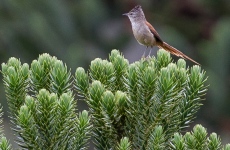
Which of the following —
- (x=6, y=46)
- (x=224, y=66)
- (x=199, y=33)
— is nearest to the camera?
(x=224, y=66)

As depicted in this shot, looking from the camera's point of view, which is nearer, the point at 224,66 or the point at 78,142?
the point at 78,142

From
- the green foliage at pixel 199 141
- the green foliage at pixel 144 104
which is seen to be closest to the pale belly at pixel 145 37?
the green foliage at pixel 144 104

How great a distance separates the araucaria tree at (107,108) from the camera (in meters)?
3.45

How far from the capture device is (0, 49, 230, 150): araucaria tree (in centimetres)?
345

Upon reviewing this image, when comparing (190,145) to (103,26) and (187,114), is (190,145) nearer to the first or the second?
(187,114)

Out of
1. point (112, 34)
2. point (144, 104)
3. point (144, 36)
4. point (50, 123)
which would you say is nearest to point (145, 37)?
point (144, 36)

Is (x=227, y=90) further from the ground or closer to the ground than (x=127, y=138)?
further from the ground

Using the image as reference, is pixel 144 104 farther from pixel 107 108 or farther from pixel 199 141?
pixel 199 141

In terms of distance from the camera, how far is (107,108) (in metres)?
3.56

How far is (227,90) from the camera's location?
13.5 metres

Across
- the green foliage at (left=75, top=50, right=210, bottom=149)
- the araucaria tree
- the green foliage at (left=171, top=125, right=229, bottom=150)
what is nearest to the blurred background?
the araucaria tree

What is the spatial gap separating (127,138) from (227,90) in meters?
10.3

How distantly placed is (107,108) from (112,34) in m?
11.7

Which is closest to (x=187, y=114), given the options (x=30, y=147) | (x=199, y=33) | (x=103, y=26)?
(x=30, y=147)
